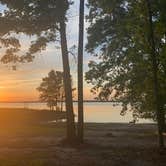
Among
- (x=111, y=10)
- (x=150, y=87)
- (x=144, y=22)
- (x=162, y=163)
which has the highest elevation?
(x=111, y=10)

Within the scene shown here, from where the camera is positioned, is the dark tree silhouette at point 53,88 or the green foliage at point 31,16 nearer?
the green foliage at point 31,16

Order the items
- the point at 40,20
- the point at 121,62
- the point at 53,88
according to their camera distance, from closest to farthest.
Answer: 1. the point at 40,20
2. the point at 121,62
3. the point at 53,88

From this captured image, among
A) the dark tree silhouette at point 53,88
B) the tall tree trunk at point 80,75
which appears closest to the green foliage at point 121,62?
the tall tree trunk at point 80,75

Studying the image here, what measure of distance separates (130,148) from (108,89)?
1544cm

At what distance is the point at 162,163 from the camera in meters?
18.8

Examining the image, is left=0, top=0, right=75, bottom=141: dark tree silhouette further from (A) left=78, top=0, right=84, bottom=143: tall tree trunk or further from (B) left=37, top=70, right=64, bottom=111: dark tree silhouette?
(B) left=37, top=70, right=64, bottom=111: dark tree silhouette

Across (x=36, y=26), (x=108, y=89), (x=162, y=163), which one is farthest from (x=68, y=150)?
(x=108, y=89)

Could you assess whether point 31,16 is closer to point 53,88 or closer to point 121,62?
point 121,62

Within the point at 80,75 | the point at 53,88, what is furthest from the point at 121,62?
the point at 53,88

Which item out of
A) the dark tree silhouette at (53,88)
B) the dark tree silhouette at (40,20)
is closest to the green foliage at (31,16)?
the dark tree silhouette at (40,20)

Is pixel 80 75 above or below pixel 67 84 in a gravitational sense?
above

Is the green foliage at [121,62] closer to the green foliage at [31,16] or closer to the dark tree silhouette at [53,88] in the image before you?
the green foliage at [31,16]

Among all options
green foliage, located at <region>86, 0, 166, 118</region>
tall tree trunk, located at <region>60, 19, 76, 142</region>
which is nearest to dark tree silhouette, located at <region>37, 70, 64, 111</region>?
green foliage, located at <region>86, 0, 166, 118</region>

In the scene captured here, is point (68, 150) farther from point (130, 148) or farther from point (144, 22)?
point (144, 22)
